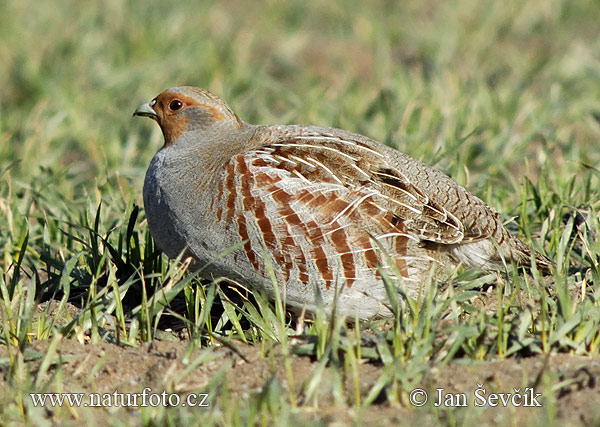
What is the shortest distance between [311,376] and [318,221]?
711 mm

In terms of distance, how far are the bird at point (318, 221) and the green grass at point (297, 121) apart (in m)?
0.14

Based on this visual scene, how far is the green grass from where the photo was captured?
3.02 metres

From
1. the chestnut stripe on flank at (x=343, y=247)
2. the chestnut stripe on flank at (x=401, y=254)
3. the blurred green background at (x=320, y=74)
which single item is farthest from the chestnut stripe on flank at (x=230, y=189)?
the blurred green background at (x=320, y=74)

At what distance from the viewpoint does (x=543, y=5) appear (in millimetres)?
8484

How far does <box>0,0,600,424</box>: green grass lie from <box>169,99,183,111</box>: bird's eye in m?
0.54

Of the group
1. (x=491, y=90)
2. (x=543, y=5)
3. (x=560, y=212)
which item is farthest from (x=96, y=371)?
(x=543, y=5)

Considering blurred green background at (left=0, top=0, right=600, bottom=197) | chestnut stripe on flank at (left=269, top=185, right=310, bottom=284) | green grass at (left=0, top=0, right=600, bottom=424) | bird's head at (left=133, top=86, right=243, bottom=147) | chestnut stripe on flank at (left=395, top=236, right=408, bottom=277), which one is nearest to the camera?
green grass at (left=0, top=0, right=600, bottom=424)

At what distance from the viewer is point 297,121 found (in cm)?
601

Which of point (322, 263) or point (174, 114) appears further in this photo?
point (174, 114)

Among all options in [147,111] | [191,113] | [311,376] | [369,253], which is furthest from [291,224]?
[147,111]

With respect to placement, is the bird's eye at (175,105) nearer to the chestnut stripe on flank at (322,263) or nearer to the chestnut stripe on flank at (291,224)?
the chestnut stripe on flank at (291,224)

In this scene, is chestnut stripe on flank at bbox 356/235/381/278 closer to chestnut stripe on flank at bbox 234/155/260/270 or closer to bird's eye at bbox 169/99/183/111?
chestnut stripe on flank at bbox 234/155/260/270

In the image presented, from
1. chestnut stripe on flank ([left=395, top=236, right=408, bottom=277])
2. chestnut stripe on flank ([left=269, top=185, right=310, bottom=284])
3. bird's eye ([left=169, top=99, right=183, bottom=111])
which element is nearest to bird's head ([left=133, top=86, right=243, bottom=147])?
bird's eye ([left=169, top=99, right=183, bottom=111])

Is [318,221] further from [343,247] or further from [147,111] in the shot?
[147,111]
